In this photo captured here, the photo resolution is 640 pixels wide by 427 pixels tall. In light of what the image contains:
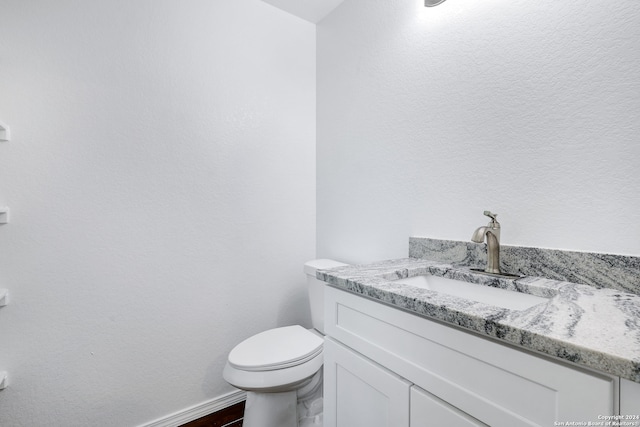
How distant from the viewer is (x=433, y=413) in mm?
675

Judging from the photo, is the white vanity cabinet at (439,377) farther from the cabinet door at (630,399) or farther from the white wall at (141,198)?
the white wall at (141,198)

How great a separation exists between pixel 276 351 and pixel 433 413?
32.6 inches

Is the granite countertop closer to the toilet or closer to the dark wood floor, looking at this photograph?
the toilet

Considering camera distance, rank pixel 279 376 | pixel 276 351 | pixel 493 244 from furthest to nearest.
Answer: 1. pixel 276 351
2. pixel 279 376
3. pixel 493 244

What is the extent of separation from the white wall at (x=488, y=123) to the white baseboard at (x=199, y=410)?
3.44ft

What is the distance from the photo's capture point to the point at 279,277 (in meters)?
1.88

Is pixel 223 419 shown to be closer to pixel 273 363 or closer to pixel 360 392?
pixel 273 363

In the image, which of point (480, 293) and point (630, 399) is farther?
point (480, 293)

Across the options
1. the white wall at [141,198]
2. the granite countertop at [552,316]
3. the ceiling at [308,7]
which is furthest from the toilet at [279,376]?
the ceiling at [308,7]

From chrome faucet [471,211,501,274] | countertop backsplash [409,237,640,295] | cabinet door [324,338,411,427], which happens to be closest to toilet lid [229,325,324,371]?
cabinet door [324,338,411,427]

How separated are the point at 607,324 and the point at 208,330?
5.37 feet

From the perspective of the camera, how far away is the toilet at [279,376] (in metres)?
1.22

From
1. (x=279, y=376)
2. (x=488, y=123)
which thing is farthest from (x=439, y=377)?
(x=488, y=123)

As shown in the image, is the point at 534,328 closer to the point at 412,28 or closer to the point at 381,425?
the point at 381,425
